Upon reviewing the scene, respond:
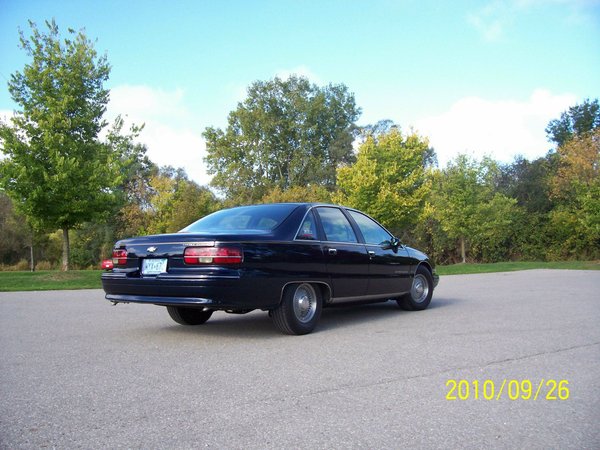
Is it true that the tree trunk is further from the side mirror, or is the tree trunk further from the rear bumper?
the side mirror

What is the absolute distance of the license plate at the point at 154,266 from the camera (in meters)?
5.72

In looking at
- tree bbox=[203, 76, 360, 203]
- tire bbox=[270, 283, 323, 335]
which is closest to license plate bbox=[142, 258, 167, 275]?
tire bbox=[270, 283, 323, 335]

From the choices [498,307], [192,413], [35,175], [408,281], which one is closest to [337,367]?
[192,413]

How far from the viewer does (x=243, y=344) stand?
18.6ft

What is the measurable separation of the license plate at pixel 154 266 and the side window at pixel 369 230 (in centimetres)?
301

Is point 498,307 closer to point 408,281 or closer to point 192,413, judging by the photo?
point 408,281

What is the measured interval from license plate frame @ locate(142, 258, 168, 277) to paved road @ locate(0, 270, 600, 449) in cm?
78

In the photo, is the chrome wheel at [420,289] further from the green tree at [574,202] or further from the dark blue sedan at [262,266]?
the green tree at [574,202]

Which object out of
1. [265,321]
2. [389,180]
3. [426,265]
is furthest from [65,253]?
[389,180]

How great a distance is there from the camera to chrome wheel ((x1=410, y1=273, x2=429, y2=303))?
8.55 metres

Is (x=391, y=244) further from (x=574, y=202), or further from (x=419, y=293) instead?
(x=574, y=202)

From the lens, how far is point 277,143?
188ft
